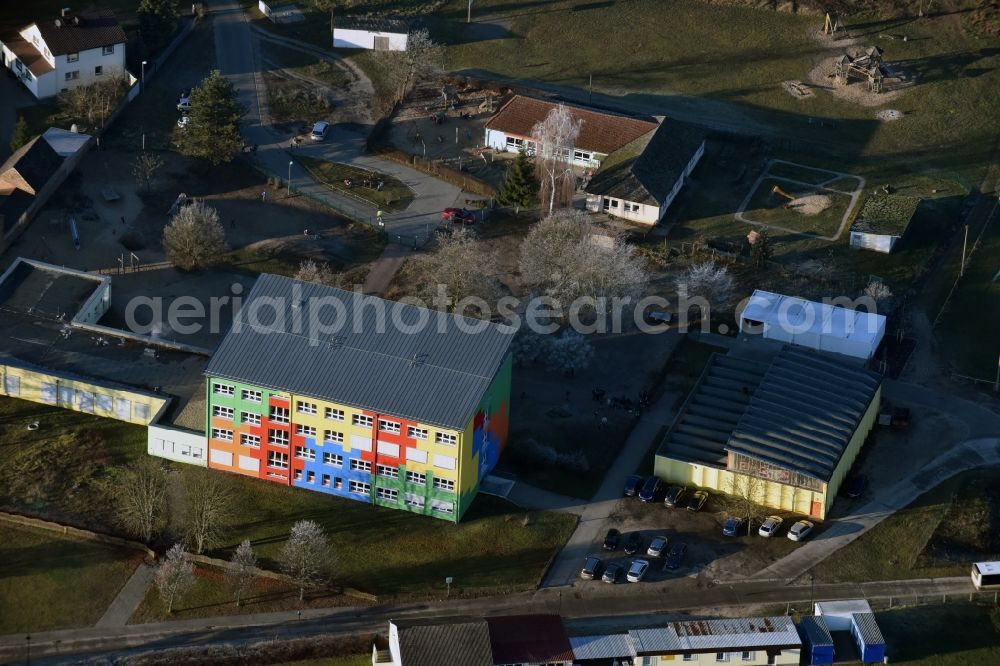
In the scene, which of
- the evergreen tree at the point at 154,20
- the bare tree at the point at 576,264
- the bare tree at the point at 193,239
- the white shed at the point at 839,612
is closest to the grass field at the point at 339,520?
the white shed at the point at 839,612

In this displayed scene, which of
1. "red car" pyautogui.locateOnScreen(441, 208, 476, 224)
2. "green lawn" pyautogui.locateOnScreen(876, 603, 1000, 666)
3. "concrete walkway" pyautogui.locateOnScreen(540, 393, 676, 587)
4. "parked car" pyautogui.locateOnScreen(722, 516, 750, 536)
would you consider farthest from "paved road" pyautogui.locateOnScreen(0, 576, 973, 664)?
"red car" pyautogui.locateOnScreen(441, 208, 476, 224)

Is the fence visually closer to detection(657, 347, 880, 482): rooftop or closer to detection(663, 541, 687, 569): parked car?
detection(663, 541, 687, 569): parked car

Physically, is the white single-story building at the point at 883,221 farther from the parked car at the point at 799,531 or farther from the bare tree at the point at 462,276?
the parked car at the point at 799,531

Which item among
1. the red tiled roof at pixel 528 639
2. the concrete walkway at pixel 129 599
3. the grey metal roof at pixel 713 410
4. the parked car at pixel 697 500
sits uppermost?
the grey metal roof at pixel 713 410

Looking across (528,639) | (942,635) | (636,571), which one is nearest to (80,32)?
(636,571)

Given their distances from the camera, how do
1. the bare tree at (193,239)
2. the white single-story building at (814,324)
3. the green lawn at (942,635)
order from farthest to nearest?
the bare tree at (193,239) → the white single-story building at (814,324) → the green lawn at (942,635)

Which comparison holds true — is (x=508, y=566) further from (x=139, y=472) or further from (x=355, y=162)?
(x=355, y=162)

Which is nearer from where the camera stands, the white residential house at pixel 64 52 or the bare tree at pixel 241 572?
the bare tree at pixel 241 572

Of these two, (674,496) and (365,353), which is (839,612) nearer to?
(674,496)
